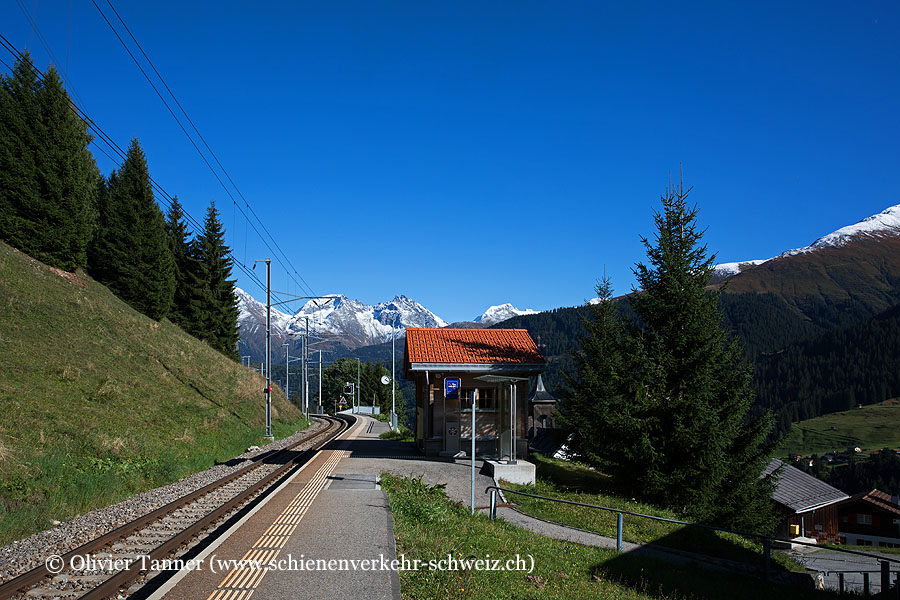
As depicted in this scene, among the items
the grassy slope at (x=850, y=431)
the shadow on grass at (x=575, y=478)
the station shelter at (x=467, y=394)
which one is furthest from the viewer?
the grassy slope at (x=850, y=431)

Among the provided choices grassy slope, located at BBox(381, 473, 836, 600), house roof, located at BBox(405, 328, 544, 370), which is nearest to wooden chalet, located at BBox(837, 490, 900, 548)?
house roof, located at BBox(405, 328, 544, 370)

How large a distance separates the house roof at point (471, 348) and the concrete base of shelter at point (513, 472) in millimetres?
5046

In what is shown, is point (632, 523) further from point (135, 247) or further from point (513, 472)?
point (135, 247)

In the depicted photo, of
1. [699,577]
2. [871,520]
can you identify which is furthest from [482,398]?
[871,520]

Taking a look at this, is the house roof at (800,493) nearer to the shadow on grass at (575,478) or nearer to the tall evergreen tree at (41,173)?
the shadow on grass at (575,478)

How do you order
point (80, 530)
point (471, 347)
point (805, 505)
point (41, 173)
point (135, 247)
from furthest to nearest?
1. point (805, 505)
2. point (135, 247)
3. point (41, 173)
4. point (471, 347)
5. point (80, 530)

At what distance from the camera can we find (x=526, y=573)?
31.6ft

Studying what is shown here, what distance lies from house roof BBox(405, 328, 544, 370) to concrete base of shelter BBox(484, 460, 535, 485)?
5046 millimetres

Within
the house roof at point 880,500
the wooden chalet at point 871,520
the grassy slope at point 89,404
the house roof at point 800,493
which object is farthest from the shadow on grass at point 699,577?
the house roof at point 880,500

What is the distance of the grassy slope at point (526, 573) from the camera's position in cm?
812

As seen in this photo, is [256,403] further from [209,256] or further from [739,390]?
[739,390]

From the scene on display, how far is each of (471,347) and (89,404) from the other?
47.5ft

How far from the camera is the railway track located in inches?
278

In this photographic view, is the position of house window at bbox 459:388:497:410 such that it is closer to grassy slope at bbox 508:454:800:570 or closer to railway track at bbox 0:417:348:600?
grassy slope at bbox 508:454:800:570
